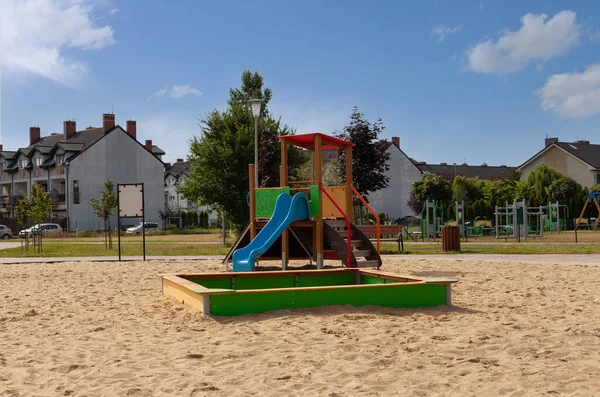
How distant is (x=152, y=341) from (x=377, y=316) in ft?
9.19

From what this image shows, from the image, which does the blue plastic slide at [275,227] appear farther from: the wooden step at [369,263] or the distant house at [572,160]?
the distant house at [572,160]

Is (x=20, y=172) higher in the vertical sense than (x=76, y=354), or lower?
higher

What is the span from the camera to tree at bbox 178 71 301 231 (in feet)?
101

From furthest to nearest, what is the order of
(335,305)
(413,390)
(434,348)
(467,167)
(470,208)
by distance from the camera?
(467,167)
(470,208)
(335,305)
(434,348)
(413,390)

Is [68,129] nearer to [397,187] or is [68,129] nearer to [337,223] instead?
[397,187]

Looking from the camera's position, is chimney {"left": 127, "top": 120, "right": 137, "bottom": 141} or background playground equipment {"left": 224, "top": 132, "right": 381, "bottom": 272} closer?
background playground equipment {"left": 224, "top": 132, "right": 381, "bottom": 272}

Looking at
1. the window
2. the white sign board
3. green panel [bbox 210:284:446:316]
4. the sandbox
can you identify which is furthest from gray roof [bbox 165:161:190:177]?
green panel [bbox 210:284:446:316]

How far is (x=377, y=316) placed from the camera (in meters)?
8.05

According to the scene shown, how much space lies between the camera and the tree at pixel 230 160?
30734mm

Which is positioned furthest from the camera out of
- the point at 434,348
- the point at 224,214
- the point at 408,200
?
the point at 408,200

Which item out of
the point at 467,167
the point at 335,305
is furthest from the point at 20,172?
the point at 335,305

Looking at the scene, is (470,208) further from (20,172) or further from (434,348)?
(20,172)

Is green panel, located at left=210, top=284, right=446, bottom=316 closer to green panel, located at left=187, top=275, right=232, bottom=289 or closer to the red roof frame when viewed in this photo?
green panel, located at left=187, top=275, right=232, bottom=289

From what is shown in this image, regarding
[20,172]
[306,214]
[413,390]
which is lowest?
[413,390]
